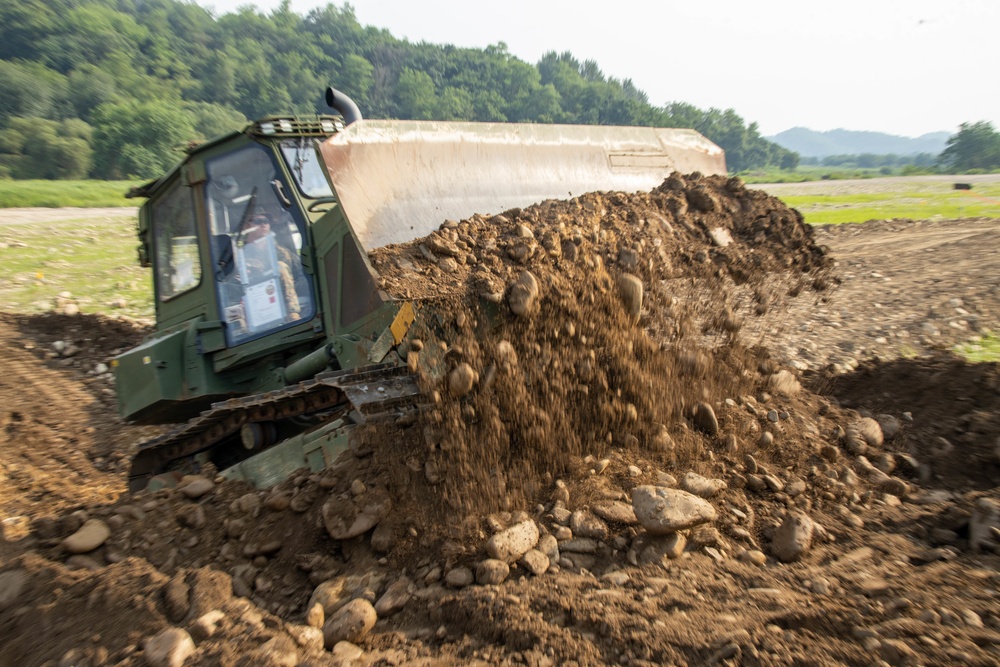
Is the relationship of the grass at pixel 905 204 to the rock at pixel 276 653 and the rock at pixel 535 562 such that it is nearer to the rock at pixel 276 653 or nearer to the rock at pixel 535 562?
the rock at pixel 535 562

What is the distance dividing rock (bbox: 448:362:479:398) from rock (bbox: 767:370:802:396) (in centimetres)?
192

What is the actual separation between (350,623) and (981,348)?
536cm

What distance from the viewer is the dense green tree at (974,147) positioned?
151ft

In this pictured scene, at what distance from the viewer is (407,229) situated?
3830mm

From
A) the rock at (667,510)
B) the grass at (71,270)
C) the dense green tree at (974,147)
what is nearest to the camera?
the rock at (667,510)

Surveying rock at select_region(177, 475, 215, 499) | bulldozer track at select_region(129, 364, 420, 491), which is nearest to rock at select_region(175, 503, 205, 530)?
rock at select_region(177, 475, 215, 499)

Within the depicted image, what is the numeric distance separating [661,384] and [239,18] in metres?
84.4

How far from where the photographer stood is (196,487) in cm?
371

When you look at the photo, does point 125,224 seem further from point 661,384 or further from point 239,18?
point 239,18

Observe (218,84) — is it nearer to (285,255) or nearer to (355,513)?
(285,255)

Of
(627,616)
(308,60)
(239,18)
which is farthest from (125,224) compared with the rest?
(239,18)

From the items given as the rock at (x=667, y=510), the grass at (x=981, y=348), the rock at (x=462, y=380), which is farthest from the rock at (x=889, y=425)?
the rock at (x=462, y=380)

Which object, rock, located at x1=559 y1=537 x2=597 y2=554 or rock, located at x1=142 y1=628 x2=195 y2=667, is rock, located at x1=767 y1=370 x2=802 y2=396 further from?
rock, located at x1=142 y1=628 x2=195 y2=667

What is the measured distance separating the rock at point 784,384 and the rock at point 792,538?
1.24m
